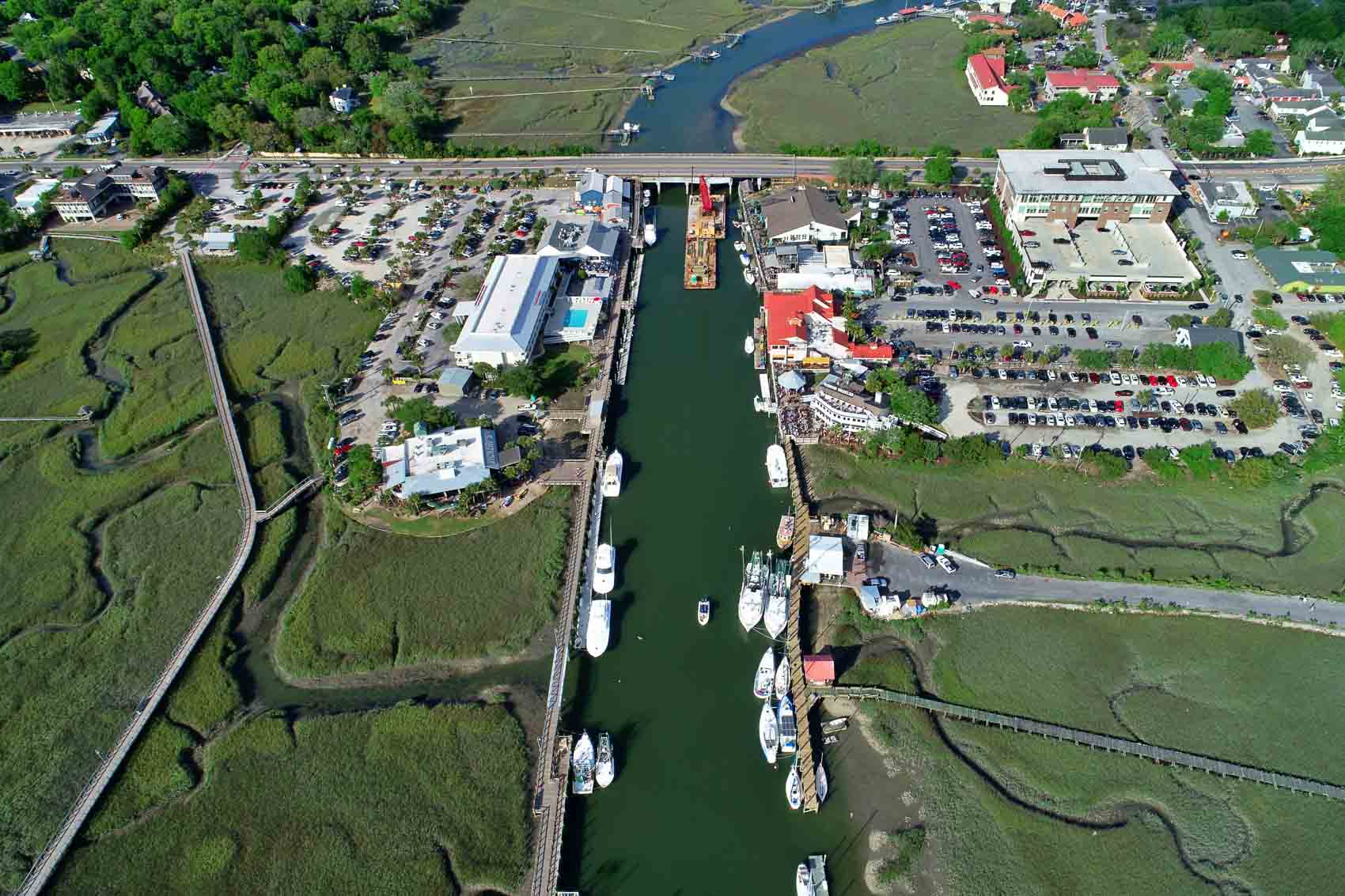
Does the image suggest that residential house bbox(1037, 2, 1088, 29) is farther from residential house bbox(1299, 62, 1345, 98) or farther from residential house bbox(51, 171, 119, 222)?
residential house bbox(51, 171, 119, 222)

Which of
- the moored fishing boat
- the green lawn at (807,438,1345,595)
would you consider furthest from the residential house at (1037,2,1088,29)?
the moored fishing boat

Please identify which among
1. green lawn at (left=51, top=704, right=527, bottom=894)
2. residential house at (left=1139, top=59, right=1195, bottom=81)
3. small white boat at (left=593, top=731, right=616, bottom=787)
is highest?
residential house at (left=1139, top=59, right=1195, bottom=81)

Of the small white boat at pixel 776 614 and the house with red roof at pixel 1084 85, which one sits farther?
the house with red roof at pixel 1084 85

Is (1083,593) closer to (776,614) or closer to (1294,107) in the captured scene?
(776,614)

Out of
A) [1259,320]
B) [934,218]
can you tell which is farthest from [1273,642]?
[934,218]

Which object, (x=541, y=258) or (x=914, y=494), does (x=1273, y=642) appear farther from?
(x=541, y=258)

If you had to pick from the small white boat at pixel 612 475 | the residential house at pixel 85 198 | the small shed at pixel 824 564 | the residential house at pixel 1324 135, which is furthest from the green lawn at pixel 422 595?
the residential house at pixel 1324 135

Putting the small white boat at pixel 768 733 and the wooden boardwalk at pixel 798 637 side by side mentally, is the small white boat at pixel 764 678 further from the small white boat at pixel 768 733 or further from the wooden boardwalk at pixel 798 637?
the wooden boardwalk at pixel 798 637
